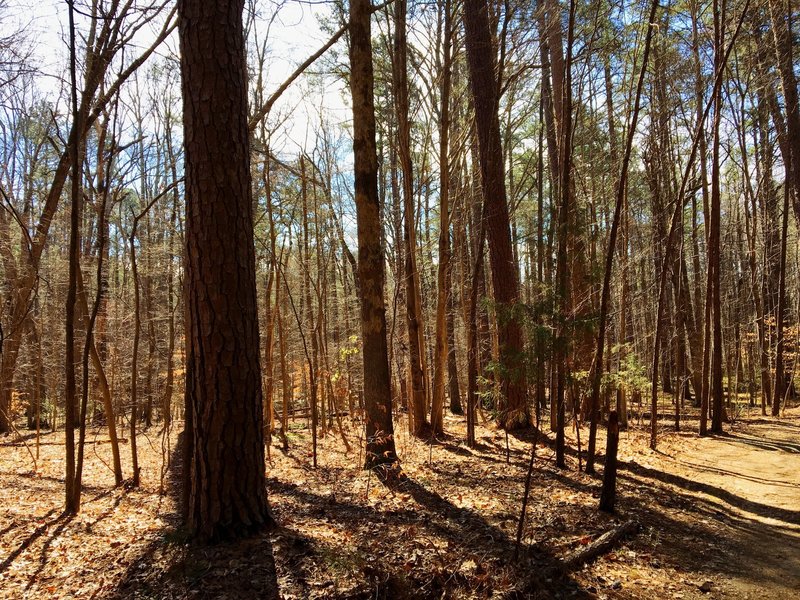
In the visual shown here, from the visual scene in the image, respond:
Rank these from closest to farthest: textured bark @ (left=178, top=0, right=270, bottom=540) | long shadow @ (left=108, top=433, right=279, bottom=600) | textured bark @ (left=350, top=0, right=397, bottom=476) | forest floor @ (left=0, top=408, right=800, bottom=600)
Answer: long shadow @ (left=108, top=433, right=279, bottom=600), forest floor @ (left=0, top=408, right=800, bottom=600), textured bark @ (left=178, top=0, right=270, bottom=540), textured bark @ (left=350, top=0, right=397, bottom=476)

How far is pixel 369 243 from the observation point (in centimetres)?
643

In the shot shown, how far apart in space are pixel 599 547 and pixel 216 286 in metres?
3.78

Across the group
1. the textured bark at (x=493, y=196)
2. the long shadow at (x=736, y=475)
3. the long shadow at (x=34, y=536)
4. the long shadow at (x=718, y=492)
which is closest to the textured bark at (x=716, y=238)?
the long shadow at (x=736, y=475)

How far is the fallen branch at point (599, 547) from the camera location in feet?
12.0

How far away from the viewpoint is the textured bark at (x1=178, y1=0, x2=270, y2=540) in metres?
3.53

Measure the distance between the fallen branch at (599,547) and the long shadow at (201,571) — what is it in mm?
2255

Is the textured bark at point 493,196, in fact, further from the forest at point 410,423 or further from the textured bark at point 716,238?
the textured bark at point 716,238

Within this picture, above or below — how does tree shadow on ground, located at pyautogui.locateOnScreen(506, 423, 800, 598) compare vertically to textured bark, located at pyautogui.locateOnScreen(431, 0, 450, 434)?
below

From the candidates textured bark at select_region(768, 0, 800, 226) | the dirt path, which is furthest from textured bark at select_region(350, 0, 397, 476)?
textured bark at select_region(768, 0, 800, 226)

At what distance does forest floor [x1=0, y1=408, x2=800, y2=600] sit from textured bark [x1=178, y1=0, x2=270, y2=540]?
1.42ft

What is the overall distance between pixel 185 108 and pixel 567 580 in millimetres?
4619

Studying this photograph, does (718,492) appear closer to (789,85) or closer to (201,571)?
(201,571)

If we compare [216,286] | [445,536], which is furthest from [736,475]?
[216,286]

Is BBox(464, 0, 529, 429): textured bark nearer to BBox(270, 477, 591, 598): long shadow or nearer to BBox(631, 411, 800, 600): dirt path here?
BBox(631, 411, 800, 600): dirt path
